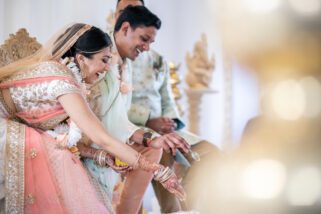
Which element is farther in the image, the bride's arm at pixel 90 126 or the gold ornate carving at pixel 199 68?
the gold ornate carving at pixel 199 68

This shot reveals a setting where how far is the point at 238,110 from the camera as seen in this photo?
9.05 ft

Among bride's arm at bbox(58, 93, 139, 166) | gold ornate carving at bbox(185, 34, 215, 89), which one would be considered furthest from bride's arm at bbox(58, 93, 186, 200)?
gold ornate carving at bbox(185, 34, 215, 89)

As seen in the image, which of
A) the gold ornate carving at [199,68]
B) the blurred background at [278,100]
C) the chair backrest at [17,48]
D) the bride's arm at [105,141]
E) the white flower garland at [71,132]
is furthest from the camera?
the gold ornate carving at [199,68]

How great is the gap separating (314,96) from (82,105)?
22.8 inches

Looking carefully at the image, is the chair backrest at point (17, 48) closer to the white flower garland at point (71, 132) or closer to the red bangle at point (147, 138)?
the white flower garland at point (71, 132)

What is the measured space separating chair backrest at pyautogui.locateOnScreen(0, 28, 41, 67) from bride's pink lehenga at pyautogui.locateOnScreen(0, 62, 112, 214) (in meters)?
0.23

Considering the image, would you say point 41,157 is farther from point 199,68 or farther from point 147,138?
point 199,68

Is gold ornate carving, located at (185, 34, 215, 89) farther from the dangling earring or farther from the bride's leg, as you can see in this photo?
the dangling earring

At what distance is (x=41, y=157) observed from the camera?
1.28m

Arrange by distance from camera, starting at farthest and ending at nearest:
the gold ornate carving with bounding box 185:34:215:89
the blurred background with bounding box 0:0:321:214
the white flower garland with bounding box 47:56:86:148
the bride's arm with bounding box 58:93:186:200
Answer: the gold ornate carving with bounding box 185:34:215:89 → the white flower garland with bounding box 47:56:86:148 → the bride's arm with bounding box 58:93:186:200 → the blurred background with bounding box 0:0:321:214

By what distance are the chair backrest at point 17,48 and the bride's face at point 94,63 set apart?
0.27 m

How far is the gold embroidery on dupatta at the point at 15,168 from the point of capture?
122 cm

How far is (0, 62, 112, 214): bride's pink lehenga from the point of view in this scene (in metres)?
1.24

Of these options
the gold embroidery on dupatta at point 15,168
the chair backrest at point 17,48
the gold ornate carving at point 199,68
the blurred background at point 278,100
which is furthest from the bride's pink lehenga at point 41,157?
the gold ornate carving at point 199,68
